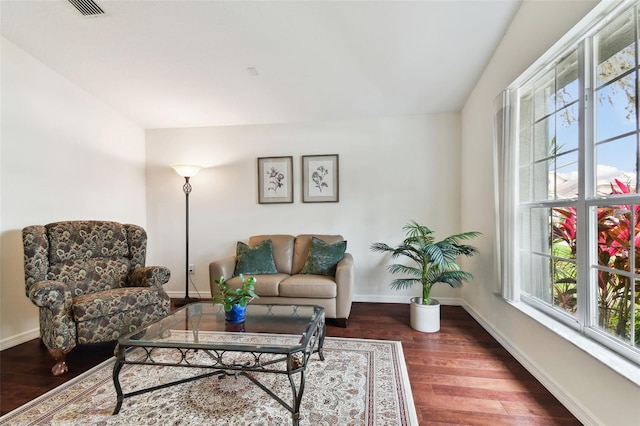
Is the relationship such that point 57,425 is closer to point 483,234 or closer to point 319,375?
Result: point 319,375

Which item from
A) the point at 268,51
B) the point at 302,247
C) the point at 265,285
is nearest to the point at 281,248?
the point at 302,247

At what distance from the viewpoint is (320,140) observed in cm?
361

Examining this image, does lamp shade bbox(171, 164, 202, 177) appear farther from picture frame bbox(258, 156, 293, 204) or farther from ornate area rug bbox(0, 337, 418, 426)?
ornate area rug bbox(0, 337, 418, 426)

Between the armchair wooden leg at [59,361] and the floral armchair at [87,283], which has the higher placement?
the floral armchair at [87,283]

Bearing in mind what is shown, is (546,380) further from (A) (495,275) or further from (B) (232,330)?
(B) (232,330)

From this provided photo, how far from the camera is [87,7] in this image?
1986mm

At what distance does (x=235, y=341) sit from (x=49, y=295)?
1.52m

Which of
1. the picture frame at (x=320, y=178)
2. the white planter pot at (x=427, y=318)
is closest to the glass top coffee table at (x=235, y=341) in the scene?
the white planter pot at (x=427, y=318)

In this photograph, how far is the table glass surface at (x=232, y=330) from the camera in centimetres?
143

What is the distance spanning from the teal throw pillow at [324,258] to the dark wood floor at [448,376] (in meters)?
0.61

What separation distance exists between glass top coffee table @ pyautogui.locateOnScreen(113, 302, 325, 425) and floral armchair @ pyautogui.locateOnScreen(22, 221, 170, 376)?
1.18 feet

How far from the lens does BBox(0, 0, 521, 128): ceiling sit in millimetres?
2023

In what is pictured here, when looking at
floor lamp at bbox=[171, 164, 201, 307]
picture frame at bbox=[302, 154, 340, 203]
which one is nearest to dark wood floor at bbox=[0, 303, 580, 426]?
floor lamp at bbox=[171, 164, 201, 307]

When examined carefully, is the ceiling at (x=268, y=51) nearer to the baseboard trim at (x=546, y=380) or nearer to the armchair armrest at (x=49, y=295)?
the armchair armrest at (x=49, y=295)
